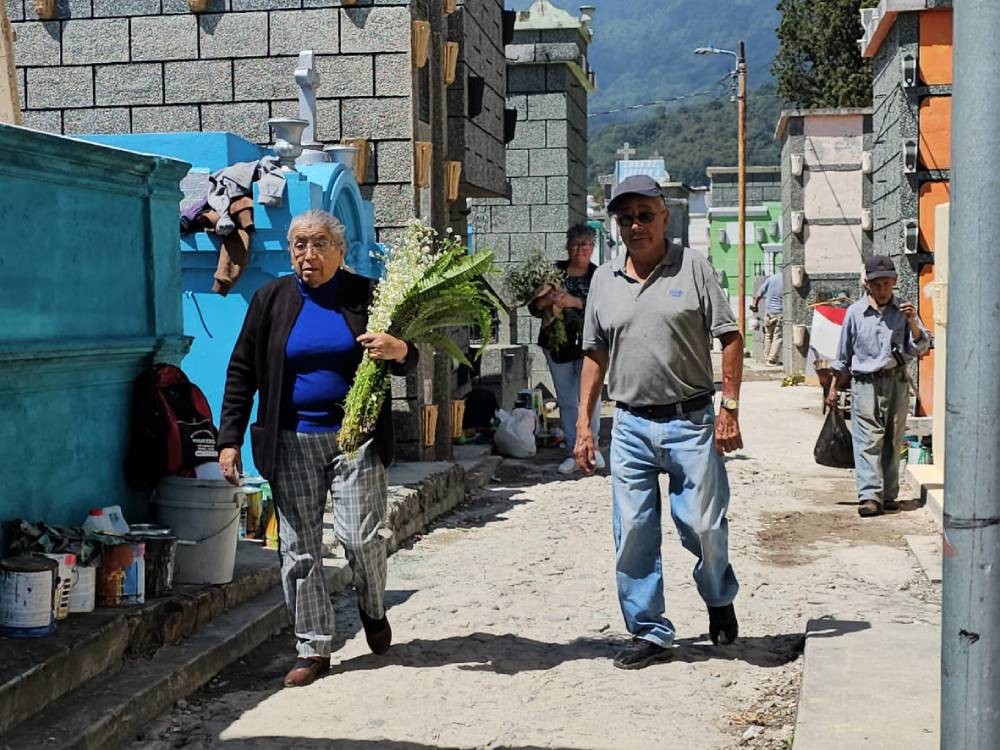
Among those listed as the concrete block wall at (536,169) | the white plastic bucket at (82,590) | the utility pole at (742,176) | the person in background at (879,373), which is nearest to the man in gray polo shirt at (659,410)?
the white plastic bucket at (82,590)

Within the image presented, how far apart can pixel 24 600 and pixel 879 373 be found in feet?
22.4

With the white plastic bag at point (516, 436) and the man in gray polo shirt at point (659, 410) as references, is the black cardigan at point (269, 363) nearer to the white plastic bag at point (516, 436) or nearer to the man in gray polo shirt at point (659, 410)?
the man in gray polo shirt at point (659, 410)

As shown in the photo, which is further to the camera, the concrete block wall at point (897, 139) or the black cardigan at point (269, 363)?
the concrete block wall at point (897, 139)

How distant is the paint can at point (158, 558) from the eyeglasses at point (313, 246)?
1372 millimetres

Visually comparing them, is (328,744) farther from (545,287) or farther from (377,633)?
(545,287)

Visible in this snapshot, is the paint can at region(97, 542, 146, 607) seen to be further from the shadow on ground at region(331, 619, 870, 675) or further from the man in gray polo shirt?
the man in gray polo shirt

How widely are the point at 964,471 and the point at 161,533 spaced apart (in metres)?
3.96

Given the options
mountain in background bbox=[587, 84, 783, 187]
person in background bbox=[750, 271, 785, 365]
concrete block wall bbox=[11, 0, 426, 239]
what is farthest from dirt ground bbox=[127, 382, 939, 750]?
mountain in background bbox=[587, 84, 783, 187]

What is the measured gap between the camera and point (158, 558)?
6.26m

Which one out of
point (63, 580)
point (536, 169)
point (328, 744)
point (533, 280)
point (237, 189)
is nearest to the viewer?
point (328, 744)

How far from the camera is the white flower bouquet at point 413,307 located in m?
6.06

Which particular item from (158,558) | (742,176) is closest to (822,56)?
(742,176)

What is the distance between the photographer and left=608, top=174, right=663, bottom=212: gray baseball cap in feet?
20.5

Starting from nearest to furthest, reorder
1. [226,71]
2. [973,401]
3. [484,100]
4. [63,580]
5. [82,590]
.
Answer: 1. [973,401]
2. [63,580]
3. [82,590]
4. [226,71]
5. [484,100]
